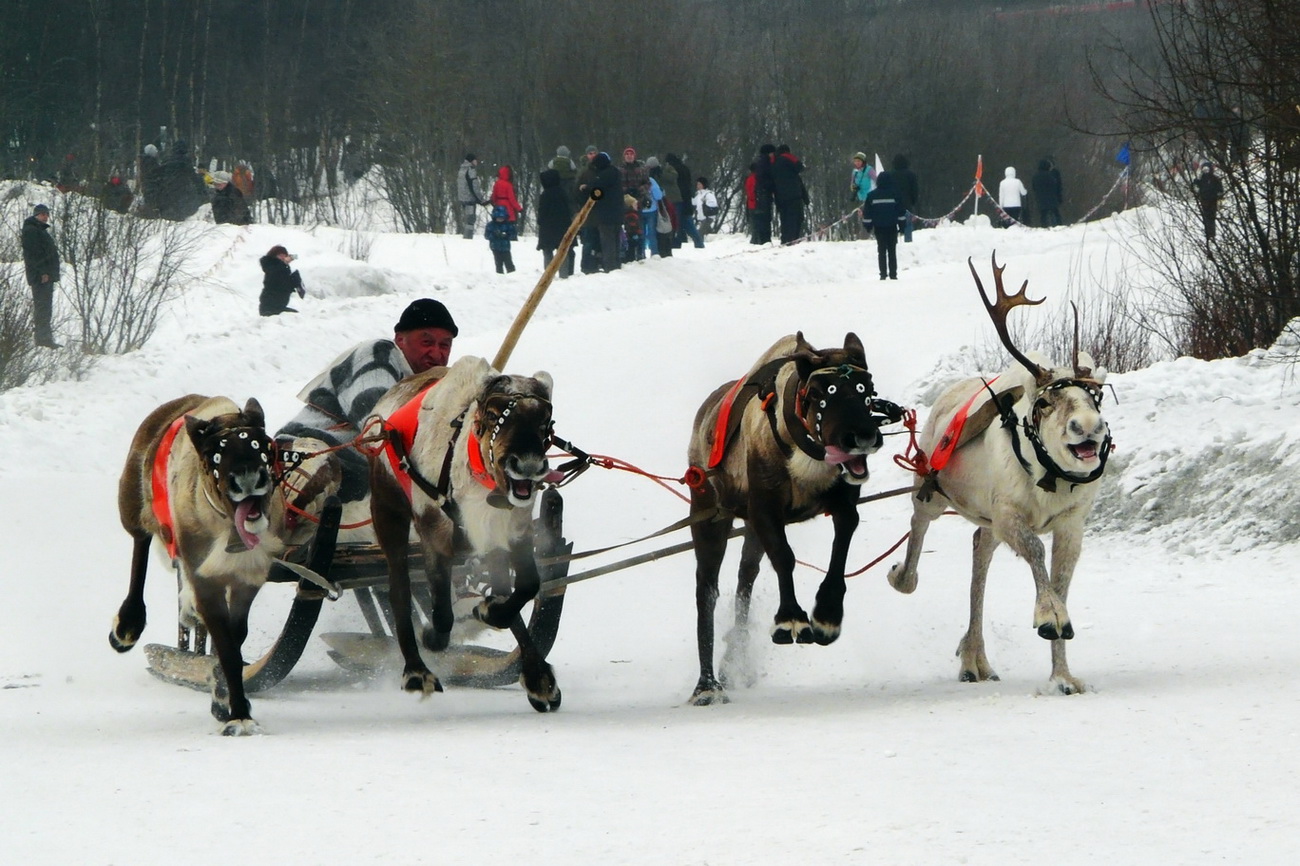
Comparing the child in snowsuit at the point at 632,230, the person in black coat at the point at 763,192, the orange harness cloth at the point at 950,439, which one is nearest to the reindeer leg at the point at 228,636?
the orange harness cloth at the point at 950,439

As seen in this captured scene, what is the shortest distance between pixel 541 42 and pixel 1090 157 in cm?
1518

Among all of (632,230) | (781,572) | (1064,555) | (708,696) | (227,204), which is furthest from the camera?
(227,204)

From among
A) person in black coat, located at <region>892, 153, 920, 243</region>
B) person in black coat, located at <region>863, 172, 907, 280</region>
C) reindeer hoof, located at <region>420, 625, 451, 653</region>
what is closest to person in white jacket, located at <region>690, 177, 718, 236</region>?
person in black coat, located at <region>892, 153, 920, 243</region>

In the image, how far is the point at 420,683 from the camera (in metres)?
7.00

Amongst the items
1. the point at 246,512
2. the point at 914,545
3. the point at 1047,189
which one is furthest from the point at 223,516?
the point at 1047,189

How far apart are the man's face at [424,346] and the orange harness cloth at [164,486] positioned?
1574 millimetres

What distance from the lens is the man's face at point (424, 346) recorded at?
8508 mm

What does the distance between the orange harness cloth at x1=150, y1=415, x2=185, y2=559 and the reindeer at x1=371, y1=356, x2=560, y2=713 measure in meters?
0.81

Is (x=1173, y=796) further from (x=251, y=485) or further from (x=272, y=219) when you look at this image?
(x=272, y=219)

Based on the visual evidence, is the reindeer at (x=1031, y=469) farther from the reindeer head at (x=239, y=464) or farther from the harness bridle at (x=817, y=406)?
the reindeer head at (x=239, y=464)

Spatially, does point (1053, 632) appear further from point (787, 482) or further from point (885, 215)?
point (885, 215)

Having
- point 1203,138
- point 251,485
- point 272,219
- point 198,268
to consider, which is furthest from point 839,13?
point 251,485

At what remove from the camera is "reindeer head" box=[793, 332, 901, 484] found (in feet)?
20.7

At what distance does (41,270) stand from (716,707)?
12.9 metres
